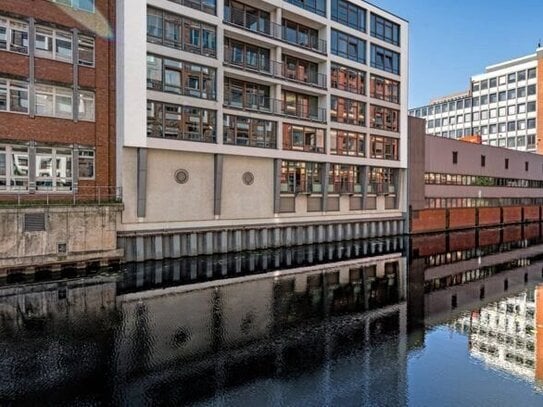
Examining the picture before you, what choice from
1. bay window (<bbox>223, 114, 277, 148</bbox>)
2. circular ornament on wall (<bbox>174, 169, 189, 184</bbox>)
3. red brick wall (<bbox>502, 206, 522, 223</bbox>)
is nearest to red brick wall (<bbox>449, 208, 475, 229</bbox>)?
red brick wall (<bbox>502, 206, 522, 223</bbox>)

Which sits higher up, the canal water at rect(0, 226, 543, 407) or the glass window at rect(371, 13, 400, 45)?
the glass window at rect(371, 13, 400, 45)

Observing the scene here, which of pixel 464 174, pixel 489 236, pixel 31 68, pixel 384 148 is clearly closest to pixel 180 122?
pixel 31 68

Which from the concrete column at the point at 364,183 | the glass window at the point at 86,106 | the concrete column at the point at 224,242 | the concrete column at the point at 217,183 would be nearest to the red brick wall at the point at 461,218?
the concrete column at the point at 364,183

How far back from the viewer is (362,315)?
15727 millimetres

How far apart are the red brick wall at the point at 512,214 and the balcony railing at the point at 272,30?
37.4 m

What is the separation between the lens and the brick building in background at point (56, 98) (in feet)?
76.6

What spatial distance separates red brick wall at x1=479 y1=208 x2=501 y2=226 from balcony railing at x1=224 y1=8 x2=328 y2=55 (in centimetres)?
3127

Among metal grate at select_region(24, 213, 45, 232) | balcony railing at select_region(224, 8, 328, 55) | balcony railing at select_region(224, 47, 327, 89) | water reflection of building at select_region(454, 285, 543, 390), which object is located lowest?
water reflection of building at select_region(454, 285, 543, 390)

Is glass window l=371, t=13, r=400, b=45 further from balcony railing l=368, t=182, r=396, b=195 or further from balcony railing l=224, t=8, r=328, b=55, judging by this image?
balcony railing l=368, t=182, r=396, b=195

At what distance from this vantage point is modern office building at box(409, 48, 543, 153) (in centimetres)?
9606

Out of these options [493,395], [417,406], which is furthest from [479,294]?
[417,406]

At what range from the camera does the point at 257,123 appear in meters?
32.9

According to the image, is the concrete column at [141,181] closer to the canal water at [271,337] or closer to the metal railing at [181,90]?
the canal water at [271,337]

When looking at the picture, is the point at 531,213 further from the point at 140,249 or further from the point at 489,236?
the point at 140,249
